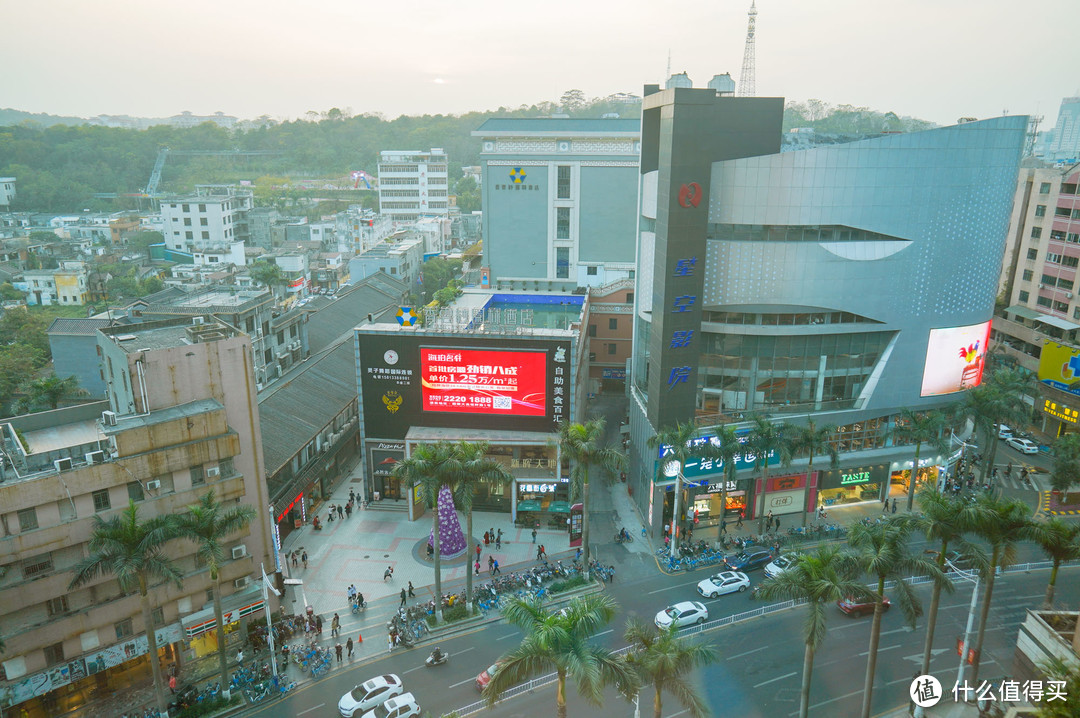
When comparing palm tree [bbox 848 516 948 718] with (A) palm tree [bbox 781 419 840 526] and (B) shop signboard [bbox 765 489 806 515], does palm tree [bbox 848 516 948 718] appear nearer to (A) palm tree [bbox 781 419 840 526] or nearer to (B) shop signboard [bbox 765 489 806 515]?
(A) palm tree [bbox 781 419 840 526]

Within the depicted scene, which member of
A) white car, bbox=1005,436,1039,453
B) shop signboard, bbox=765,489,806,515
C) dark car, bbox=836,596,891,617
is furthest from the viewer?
white car, bbox=1005,436,1039,453

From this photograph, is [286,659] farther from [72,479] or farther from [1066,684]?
[1066,684]

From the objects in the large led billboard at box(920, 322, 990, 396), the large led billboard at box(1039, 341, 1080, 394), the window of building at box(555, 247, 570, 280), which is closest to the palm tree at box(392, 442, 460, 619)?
the large led billboard at box(920, 322, 990, 396)

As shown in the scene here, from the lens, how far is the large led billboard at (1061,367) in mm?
65375

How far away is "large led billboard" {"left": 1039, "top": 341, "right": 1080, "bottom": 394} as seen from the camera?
214ft

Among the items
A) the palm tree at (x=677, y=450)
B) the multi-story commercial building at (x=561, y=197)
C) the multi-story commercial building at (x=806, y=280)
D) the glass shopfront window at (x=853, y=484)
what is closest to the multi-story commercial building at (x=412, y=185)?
the multi-story commercial building at (x=561, y=197)

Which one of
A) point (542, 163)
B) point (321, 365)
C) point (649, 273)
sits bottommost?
point (321, 365)

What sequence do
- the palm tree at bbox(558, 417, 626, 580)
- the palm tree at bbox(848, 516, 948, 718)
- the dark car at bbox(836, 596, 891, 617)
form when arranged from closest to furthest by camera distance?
the palm tree at bbox(848, 516, 948, 718) < the dark car at bbox(836, 596, 891, 617) < the palm tree at bbox(558, 417, 626, 580)

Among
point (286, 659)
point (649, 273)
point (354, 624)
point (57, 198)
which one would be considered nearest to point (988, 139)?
point (649, 273)

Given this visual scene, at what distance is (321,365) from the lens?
71750mm

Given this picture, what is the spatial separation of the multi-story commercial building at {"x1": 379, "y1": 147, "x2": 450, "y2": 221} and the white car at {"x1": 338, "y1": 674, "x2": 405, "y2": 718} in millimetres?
160286

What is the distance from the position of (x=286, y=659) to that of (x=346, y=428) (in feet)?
94.5

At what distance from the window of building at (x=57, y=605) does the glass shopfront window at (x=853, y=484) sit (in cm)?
5233

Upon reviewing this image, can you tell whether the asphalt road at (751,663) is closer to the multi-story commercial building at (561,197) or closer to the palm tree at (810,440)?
the palm tree at (810,440)
